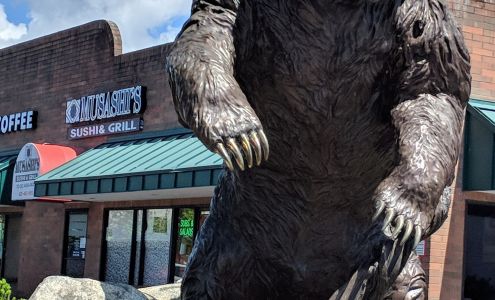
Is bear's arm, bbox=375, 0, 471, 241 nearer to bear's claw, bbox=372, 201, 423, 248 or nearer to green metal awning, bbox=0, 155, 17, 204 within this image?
bear's claw, bbox=372, 201, 423, 248

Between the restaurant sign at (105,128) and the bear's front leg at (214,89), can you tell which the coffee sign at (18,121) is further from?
the bear's front leg at (214,89)

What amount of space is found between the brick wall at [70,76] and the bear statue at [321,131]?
1363 centimetres

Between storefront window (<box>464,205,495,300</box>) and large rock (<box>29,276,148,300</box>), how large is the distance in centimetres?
580

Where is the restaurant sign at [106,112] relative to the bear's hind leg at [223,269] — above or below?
above

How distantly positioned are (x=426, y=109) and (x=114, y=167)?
13516mm

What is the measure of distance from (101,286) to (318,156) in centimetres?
619

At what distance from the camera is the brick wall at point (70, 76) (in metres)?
16.5

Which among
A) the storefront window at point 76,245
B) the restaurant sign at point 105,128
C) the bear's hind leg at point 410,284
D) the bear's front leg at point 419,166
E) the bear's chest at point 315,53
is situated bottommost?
the storefront window at point 76,245

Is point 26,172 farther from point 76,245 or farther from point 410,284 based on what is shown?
point 410,284

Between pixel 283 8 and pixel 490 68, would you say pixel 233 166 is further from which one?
pixel 490 68

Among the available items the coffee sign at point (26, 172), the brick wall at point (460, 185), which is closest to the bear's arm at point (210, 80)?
the brick wall at point (460, 185)

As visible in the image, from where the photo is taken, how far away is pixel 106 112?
17641 mm

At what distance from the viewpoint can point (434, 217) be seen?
6.86 ft

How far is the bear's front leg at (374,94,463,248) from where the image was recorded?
1879mm
